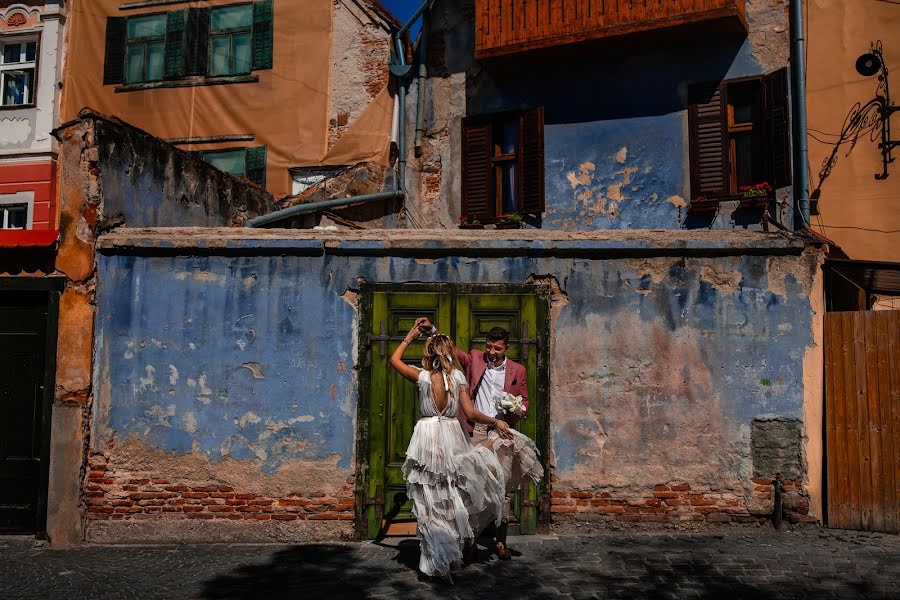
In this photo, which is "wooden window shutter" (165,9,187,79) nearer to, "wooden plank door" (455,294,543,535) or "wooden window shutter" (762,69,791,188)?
"wooden window shutter" (762,69,791,188)

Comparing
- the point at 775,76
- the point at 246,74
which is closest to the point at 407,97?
the point at 246,74

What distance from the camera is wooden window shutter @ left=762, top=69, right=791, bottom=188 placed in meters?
11.8

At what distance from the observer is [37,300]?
768cm

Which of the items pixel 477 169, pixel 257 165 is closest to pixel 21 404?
pixel 477 169

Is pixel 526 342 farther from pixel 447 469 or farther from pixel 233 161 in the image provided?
pixel 233 161

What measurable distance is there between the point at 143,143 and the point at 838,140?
10.3 meters

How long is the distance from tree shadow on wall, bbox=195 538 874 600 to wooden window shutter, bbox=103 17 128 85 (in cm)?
1369

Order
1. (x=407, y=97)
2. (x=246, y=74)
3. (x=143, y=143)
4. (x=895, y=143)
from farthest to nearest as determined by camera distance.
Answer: (x=246, y=74), (x=407, y=97), (x=895, y=143), (x=143, y=143)

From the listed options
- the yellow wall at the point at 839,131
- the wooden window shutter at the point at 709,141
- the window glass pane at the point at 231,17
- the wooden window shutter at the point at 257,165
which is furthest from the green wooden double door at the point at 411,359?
the window glass pane at the point at 231,17

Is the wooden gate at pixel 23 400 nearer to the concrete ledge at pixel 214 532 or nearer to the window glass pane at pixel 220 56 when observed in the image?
the concrete ledge at pixel 214 532

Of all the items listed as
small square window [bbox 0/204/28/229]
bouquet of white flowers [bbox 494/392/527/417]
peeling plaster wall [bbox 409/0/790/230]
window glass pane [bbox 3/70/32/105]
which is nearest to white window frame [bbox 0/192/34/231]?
small square window [bbox 0/204/28/229]

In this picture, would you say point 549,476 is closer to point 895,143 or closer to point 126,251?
point 126,251

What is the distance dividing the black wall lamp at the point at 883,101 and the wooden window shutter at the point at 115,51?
577 inches

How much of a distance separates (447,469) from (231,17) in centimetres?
1352
